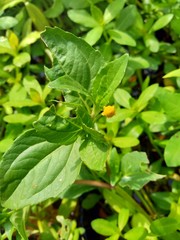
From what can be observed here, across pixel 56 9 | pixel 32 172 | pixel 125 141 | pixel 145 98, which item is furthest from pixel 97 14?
pixel 32 172

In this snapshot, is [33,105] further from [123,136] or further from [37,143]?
[37,143]

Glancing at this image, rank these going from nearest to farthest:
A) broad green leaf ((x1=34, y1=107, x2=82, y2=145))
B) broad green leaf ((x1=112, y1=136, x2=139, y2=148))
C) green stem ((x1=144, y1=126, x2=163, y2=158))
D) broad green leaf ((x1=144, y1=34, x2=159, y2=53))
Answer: broad green leaf ((x1=34, y1=107, x2=82, y2=145)), broad green leaf ((x1=112, y1=136, x2=139, y2=148)), green stem ((x1=144, y1=126, x2=163, y2=158)), broad green leaf ((x1=144, y1=34, x2=159, y2=53))

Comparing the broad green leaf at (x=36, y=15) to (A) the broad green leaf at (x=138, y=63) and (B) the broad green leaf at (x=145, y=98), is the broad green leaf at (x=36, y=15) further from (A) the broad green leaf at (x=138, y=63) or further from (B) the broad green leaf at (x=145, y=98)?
(B) the broad green leaf at (x=145, y=98)

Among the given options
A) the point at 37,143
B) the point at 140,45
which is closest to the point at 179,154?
the point at 37,143

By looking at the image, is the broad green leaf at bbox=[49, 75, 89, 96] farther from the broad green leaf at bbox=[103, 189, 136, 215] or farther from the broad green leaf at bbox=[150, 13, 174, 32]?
the broad green leaf at bbox=[150, 13, 174, 32]

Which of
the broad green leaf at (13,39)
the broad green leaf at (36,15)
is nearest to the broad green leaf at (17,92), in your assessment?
the broad green leaf at (13,39)

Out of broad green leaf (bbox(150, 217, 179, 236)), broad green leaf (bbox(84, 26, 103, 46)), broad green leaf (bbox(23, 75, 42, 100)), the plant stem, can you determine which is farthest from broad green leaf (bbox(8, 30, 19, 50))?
broad green leaf (bbox(150, 217, 179, 236))

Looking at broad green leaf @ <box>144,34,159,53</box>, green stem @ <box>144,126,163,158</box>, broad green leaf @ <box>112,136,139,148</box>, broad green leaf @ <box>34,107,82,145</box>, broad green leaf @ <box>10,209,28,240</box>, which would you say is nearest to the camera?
broad green leaf @ <box>34,107,82,145</box>
